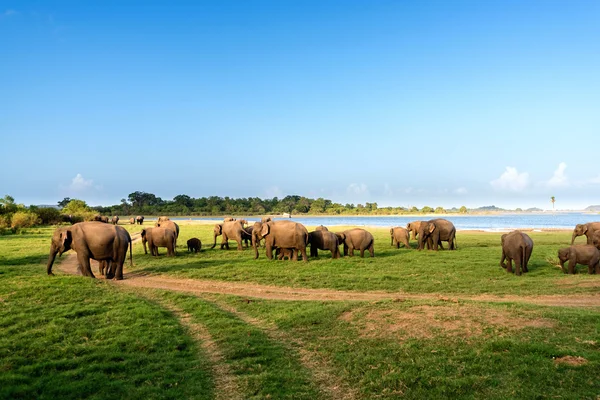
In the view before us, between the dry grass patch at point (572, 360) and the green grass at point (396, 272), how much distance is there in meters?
7.46

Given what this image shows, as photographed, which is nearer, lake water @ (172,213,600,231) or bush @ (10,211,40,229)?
bush @ (10,211,40,229)

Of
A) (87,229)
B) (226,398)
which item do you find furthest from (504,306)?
(87,229)

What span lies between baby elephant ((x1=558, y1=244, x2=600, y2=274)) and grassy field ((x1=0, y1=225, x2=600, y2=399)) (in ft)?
9.90

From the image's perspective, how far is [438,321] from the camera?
32.3 ft

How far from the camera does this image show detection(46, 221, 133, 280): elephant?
1670 cm

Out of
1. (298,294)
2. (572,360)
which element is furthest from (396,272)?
(572,360)

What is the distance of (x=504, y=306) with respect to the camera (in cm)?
1106

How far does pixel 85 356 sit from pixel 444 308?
330 inches

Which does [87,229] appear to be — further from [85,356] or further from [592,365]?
[592,365]

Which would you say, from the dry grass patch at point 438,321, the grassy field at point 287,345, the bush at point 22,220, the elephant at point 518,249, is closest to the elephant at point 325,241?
the grassy field at point 287,345

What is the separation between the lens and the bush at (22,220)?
5206cm

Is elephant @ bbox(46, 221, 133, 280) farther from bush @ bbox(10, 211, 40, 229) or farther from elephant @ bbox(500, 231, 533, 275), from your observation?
bush @ bbox(10, 211, 40, 229)

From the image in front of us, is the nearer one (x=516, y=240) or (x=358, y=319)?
(x=358, y=319)

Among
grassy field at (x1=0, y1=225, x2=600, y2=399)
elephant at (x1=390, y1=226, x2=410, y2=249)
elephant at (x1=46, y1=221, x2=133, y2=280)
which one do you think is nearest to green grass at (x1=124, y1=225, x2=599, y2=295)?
grassy field at (x1=0, y1=225, x2=600, y2=399)
